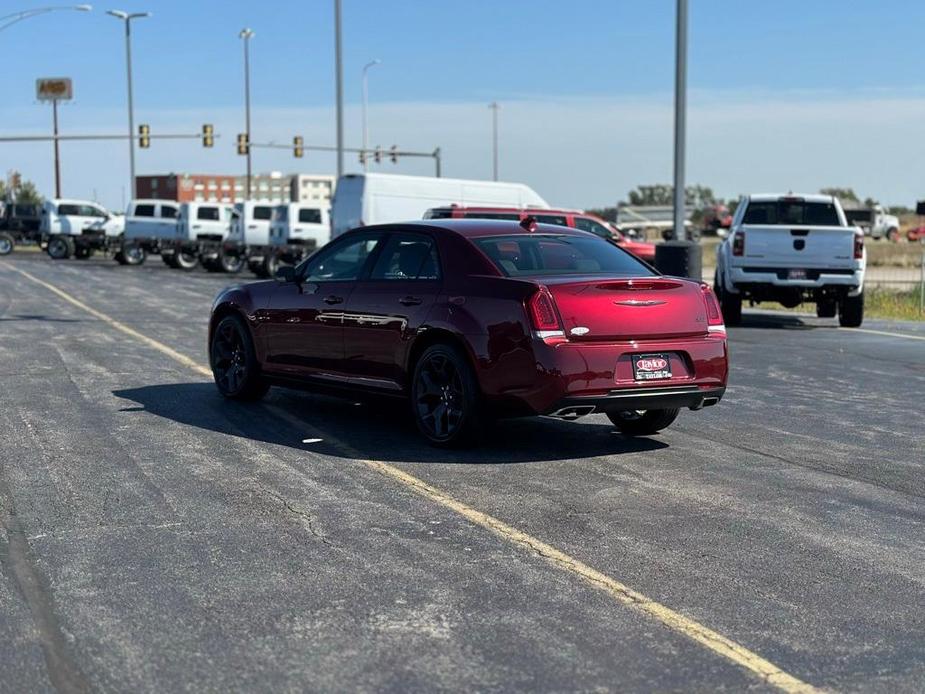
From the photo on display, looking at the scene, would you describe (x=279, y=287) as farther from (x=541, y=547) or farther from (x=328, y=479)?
(x=541, y=547)

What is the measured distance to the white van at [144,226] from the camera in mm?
46750

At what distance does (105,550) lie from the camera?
239 inches

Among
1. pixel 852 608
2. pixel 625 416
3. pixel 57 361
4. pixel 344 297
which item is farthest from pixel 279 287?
pixel 852 608

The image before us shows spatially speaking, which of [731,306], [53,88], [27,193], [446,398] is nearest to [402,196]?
[731,306]

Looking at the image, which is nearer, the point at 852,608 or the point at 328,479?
the point at 852,608

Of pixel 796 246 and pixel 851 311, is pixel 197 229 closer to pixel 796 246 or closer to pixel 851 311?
pixel 796 246

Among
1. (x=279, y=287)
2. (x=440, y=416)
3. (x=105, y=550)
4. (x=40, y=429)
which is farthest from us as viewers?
(x=279, y=287)

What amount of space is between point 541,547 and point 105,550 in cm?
202

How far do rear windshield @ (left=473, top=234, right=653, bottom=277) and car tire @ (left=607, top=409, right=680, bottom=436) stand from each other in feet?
3.51

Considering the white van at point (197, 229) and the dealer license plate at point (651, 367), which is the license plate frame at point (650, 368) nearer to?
the dealer license plate at point (651, 367)

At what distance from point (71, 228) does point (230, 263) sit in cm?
1246

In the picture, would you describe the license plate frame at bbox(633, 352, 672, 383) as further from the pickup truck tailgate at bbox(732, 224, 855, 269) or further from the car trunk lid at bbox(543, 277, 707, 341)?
the pickup truck tailgate at bbox(732, 224, 855, 269)

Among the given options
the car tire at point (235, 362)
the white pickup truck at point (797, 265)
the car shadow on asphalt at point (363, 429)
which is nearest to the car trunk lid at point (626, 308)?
the car shadow on asphalt at point (363, 429)

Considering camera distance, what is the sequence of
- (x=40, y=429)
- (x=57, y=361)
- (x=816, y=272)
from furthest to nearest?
1. (x=816, y=272)
2. (x=57, y=361)
3. (x=40, y=429)
